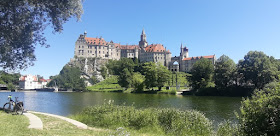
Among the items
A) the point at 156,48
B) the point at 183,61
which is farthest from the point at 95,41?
the point at 183,61

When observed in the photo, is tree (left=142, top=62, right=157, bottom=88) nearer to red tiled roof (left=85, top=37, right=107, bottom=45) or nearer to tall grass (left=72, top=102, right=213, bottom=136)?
tall grass (left=72, top=102, right=213, bottom=136)

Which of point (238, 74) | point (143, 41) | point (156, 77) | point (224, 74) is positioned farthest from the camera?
point (143, 41)

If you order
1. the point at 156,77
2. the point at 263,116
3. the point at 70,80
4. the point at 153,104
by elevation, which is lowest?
the point at 153,104

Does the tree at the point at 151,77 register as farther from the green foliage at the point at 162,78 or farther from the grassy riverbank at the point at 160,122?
the grassy riverbank at the point at 160,122

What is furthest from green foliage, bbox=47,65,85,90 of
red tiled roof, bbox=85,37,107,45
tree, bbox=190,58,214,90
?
tree, bbox=190,58,214,90

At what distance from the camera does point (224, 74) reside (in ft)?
216

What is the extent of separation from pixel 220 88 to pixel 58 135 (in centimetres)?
6517

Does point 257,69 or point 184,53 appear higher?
point 184,53

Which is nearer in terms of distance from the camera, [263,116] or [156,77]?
[263,116]

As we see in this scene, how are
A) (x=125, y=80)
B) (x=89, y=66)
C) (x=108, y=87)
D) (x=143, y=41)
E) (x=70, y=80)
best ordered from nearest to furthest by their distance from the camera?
(x=125, y=80) → (x=108, y=87) → (x=70, y=80) → (x=89, y=66) → (x=143, y=41)

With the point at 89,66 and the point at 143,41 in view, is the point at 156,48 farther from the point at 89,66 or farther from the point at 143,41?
the point at 89,66

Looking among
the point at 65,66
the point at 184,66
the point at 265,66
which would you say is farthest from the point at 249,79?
the point at 65,66

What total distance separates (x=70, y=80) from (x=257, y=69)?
90.4m

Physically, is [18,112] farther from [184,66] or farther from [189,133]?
[184,66]
